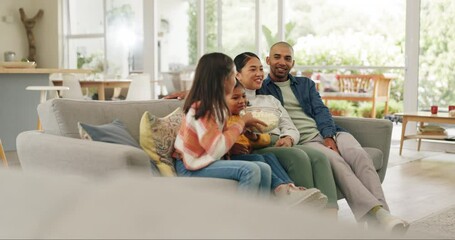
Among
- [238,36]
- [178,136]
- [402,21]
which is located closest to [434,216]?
[178,136]

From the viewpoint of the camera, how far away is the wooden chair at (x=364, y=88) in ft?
34.7

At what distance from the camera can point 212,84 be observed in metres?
2.89

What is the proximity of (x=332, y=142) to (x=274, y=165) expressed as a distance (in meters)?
0.57

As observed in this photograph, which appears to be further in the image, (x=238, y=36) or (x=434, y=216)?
(x=238, y=36)

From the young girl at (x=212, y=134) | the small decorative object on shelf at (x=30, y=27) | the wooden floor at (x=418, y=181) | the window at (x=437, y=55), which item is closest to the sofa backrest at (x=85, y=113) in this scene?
the young girl at (x=212, y=134)

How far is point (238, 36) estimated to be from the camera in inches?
385

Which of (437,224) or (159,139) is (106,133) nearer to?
(159,139)

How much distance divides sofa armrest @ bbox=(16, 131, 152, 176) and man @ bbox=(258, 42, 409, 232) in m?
1.13

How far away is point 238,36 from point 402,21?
3326 millimetres

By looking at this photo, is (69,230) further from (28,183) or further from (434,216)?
(434,216)

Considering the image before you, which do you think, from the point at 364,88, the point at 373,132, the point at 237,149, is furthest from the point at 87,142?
the point at 364,88

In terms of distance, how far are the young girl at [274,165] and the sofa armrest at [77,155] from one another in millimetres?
634

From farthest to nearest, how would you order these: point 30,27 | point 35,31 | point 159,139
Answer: point 35,31 < point 30,27 < point 159,139

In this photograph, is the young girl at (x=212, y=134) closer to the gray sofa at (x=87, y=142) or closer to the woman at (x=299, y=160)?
the gray sofa at (x=87, y=142)
